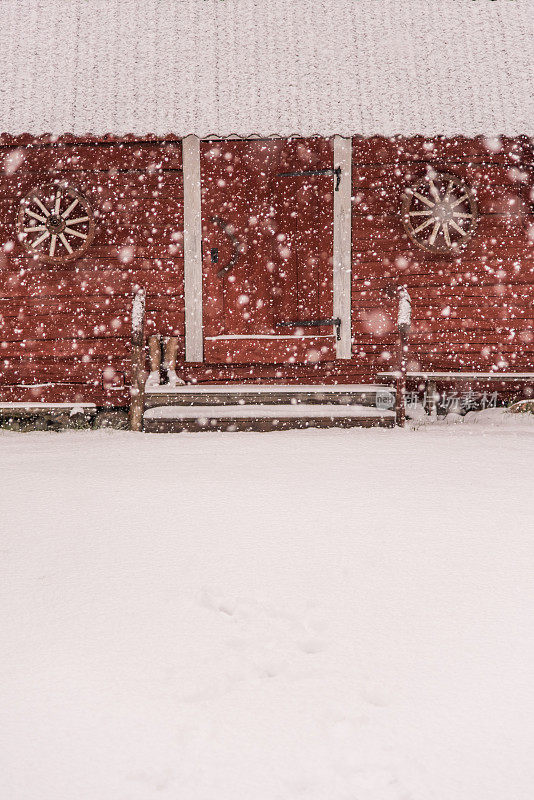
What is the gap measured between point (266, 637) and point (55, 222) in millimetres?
6673

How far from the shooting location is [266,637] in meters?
3.12

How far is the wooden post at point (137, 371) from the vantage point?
742 centimetres

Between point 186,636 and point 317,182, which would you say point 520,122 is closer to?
point 317,182

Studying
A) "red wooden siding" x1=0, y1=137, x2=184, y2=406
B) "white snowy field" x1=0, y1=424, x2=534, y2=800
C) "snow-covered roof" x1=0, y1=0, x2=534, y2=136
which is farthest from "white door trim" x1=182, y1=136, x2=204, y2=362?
"white snowy field" x1=0, y1=424, x2=534, y2=800

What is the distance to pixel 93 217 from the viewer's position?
840 centimetres

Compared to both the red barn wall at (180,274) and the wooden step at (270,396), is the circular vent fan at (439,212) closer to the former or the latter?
the red barn wall at (180,274)

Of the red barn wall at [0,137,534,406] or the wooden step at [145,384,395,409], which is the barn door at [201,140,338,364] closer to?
the red barn wall at [0,137,534,406]

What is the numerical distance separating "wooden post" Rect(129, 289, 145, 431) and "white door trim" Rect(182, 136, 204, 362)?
3.33 feet

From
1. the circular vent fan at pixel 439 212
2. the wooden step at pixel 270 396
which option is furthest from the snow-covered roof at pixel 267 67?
the wooden step at pixel 270 396

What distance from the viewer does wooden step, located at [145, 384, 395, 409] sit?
7.50m

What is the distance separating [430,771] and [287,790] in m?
0.49

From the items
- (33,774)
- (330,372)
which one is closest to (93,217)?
(330,372)

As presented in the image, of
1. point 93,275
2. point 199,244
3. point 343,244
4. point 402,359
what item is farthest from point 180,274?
point 402,359

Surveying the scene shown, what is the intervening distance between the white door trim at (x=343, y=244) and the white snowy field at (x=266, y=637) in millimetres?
3165
